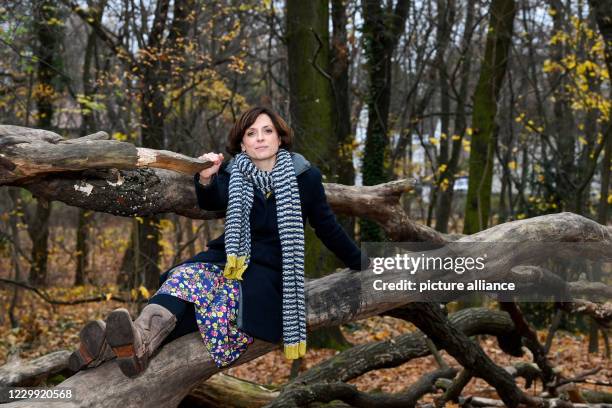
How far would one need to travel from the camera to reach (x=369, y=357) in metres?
5.68

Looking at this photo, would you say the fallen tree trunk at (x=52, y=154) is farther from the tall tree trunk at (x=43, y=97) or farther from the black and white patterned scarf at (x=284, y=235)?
the tall tree trunk at (x=43, y=97)

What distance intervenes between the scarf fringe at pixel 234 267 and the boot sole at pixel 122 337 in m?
0.62

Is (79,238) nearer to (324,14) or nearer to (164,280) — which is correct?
(324,14)

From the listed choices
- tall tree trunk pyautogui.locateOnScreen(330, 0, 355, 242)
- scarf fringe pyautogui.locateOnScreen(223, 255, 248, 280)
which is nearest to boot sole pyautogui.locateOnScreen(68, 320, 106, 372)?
scarf fringe pyautogui.locateOnScreen(223, 255, 248, 280)

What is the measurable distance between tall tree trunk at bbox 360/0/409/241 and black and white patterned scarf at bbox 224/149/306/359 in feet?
25.0

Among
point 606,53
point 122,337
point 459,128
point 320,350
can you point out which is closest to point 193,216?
point 122,337

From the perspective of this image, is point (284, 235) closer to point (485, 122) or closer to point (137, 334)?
point (137, 334)

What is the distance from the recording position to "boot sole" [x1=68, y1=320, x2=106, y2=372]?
128 inches

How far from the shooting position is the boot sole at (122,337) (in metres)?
3.12

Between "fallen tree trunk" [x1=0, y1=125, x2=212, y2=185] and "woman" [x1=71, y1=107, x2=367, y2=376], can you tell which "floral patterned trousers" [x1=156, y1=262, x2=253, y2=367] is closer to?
"woman" [x1=71, y1=107, x2=367, y2=376]

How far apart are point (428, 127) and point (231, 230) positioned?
79.4 feet

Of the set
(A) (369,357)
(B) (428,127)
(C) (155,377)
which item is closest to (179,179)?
(C) (155,377)

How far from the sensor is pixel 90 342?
3.28 m

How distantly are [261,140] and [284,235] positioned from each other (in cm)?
55
